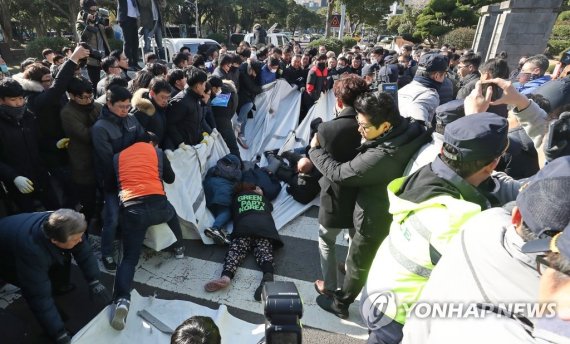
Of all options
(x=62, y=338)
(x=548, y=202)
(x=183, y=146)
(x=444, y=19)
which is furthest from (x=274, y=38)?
(x=548, y=202)

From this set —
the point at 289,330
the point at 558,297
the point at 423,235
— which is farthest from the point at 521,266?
the point at 289,330

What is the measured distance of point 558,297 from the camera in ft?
2.81

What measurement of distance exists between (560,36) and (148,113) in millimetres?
25903

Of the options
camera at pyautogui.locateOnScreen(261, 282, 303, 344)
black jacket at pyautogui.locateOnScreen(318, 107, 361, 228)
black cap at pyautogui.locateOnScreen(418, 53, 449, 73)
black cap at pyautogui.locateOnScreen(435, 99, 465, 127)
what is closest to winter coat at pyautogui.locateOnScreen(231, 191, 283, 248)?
black jacket at pyautogui.locateOnScreen(318, 107, 361, 228)

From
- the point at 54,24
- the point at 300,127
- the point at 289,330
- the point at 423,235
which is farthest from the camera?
the point at 54,24

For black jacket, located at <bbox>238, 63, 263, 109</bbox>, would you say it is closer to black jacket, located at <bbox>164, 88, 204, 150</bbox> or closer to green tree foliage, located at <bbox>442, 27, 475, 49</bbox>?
black jacket, located at <bbox>164, 88, 204, 150</bbox>

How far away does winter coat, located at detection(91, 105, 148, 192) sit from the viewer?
321 cm

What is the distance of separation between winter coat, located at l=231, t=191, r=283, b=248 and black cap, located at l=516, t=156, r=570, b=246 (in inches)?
117

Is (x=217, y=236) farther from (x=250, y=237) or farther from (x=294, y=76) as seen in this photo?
(x=294, y=76)

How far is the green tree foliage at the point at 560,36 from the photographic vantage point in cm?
1841

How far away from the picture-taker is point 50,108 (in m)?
3.51

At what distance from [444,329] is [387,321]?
683mm

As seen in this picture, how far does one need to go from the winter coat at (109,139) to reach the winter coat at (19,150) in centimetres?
59

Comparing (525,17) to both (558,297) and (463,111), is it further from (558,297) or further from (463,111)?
(558,297)
